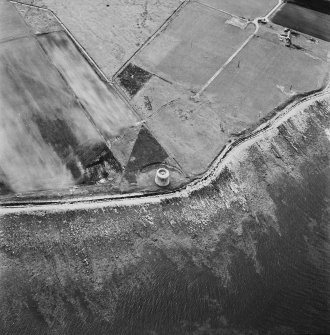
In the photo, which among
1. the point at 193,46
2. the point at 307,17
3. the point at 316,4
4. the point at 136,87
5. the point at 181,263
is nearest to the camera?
the point at 181,263

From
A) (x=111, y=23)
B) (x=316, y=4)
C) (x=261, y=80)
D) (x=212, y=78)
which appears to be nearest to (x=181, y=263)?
(x=212, y=78)

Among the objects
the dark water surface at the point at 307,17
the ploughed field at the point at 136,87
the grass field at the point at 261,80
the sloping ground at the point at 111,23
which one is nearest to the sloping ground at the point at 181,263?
the ploughed field at the point at 136,87

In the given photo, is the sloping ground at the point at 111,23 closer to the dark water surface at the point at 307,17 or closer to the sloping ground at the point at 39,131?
the sloping ground at the point at 39,131

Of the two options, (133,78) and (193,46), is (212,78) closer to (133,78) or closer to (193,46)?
(193,46)

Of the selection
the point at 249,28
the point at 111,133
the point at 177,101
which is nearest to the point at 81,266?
the point at 111,133

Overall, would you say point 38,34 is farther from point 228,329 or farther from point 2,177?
point 228,329

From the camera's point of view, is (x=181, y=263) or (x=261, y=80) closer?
(x=181, y=263)

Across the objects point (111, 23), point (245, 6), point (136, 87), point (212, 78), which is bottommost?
point (136, 87)
